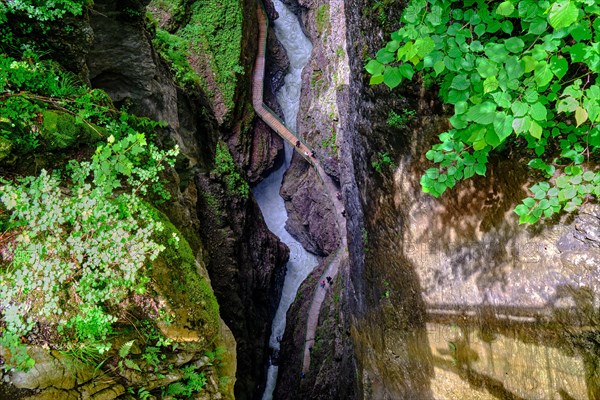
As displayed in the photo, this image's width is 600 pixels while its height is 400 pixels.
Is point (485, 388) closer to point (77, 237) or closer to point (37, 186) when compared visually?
point (77, 237)

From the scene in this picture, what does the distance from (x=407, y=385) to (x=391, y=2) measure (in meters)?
4.69

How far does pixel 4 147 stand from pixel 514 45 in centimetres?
426

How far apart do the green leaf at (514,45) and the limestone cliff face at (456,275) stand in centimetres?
153

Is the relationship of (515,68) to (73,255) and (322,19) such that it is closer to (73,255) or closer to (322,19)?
(73,255)

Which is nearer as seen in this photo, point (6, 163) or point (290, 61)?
point (6, 163)

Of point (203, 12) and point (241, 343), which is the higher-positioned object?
point (203, 12)

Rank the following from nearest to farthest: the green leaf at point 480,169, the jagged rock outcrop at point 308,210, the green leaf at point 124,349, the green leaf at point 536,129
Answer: the green leaf at point 536,129, the green leaf at point 480,169, the green leaf at point 124,349, the jagged rock outcrop at point 308,210

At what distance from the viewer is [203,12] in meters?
13.6

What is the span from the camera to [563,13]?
5.66ft

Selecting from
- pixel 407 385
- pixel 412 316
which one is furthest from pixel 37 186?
pixel 407 385

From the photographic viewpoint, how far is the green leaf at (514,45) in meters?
2.06

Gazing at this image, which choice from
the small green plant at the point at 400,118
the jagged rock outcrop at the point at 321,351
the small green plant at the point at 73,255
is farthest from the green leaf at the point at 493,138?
the jagged rock outcrop at the point at 321,351

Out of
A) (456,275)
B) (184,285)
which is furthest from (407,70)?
(184,285)

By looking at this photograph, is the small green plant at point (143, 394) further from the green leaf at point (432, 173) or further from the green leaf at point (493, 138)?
the green leaf at point (493, 138)
